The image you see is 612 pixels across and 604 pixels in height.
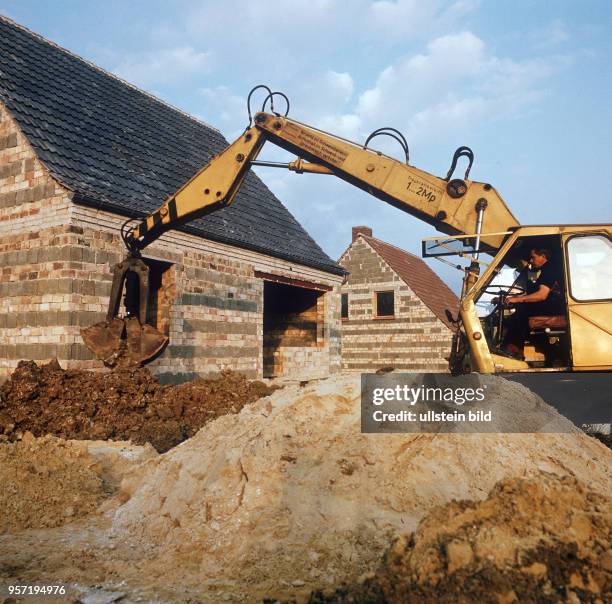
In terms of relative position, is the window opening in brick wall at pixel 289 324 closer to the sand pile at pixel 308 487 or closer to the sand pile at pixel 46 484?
the sand pile at pixel 46 484

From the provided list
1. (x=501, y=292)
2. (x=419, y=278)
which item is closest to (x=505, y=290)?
(x=501, y=292)

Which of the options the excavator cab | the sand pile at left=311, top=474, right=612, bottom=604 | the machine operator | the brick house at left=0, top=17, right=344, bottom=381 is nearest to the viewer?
the sand pile at left=311, top=474, right=612, bottom=604

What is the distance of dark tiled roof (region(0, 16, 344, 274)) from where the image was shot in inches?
400

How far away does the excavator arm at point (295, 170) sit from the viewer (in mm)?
7430

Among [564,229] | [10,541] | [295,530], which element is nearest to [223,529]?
[295,530]

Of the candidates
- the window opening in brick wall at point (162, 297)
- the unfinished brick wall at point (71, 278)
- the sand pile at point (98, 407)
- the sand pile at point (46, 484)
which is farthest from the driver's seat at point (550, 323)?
the window opening in brick wall at point (162, 297)

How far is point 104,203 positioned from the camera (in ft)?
31.6

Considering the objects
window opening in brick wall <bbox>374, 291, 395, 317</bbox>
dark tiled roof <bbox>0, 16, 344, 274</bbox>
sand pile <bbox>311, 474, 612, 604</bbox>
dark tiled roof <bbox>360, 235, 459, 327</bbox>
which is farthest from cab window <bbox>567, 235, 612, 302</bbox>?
window opening in brick wall <bbox>374, 291, 395, 317</bbox>

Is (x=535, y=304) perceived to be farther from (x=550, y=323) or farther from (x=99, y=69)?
(x=99, y=69)

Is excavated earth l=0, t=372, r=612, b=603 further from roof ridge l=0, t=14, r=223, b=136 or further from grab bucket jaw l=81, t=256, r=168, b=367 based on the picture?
roof ridge l=0, t=14, r=223, b=136

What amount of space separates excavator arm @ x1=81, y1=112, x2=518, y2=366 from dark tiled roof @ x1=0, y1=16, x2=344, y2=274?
5.09ft

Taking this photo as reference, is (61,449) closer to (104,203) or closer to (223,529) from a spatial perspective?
(223,529)

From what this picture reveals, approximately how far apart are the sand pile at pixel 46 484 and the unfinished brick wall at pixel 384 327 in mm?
14671

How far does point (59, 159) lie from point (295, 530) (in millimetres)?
8027
